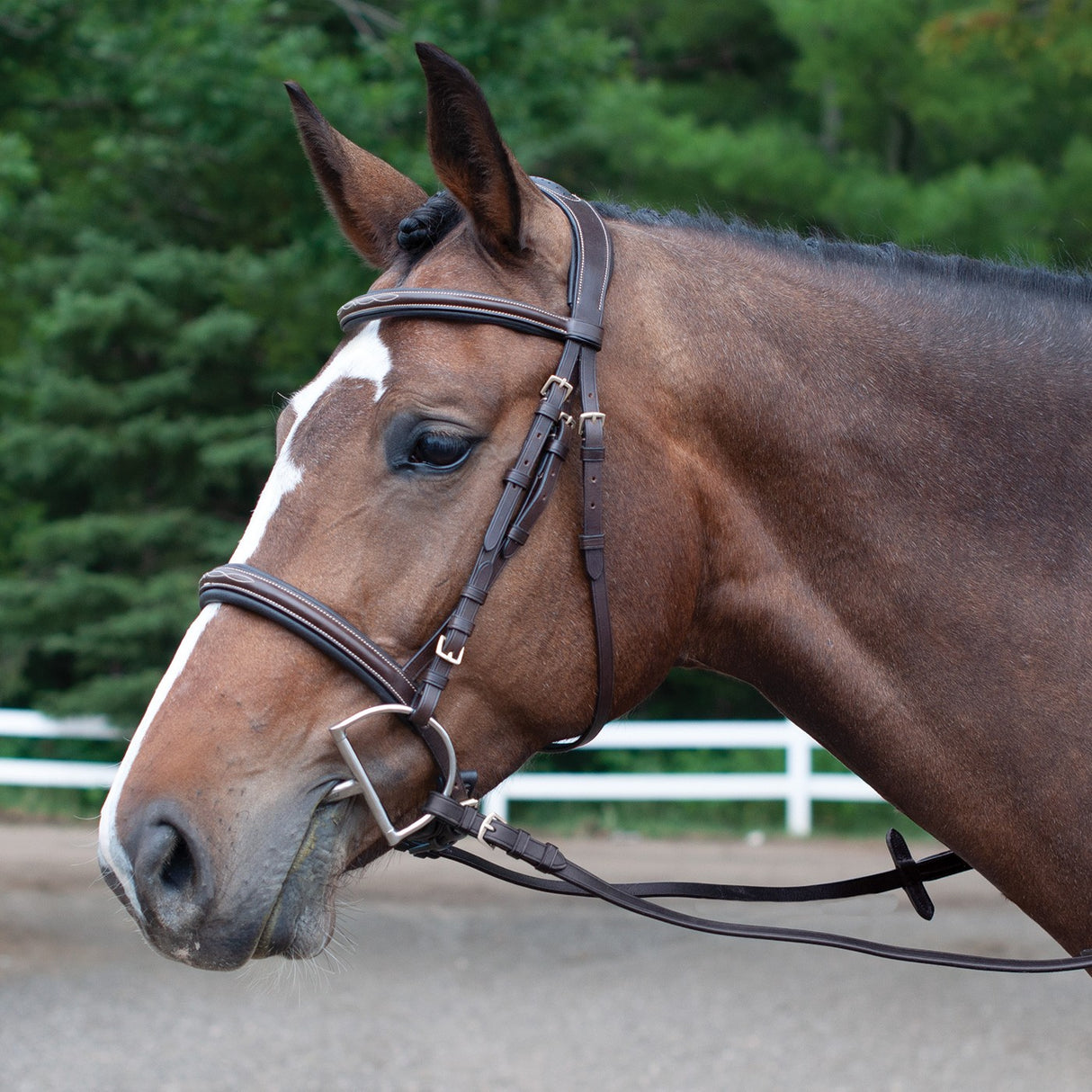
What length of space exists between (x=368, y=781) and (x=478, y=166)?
1079 mm

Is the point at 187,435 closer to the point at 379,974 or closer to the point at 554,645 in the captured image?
the point at 379,974

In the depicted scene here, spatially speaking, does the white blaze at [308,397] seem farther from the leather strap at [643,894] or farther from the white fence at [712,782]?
the white fence at [712,782]

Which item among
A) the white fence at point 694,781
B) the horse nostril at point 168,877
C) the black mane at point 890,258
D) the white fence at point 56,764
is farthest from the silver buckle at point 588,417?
the white fence at point 56,764

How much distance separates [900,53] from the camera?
1137 centimetres

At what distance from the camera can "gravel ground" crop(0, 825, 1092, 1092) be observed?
533 centimetres

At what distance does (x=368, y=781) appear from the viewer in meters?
1.82

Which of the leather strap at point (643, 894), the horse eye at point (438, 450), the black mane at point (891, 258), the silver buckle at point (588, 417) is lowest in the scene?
the leather strap at point (643, 894)

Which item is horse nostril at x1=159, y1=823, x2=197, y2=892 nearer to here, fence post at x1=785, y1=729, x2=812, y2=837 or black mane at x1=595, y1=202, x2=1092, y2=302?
black mane at x1=595, y1=202, x2=1092, y2=302

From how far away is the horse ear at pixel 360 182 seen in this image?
2.29 metres

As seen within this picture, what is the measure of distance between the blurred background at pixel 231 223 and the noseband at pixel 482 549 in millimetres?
7171

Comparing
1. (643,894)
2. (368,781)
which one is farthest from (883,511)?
(368,781)

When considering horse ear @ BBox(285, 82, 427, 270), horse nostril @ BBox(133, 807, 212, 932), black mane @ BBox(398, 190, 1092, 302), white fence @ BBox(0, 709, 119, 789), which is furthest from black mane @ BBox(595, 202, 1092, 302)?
white fence @ BBox(0, 709, 119, 789)

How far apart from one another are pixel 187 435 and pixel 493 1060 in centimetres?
767

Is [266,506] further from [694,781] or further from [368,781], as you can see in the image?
[694,781]
